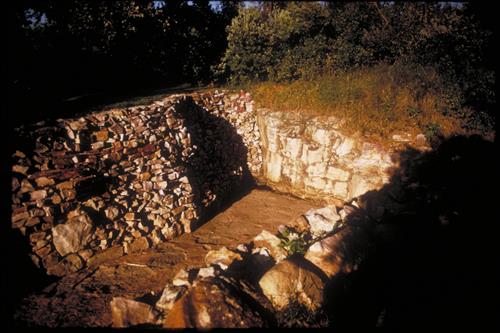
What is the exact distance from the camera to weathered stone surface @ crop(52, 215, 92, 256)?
452 cm

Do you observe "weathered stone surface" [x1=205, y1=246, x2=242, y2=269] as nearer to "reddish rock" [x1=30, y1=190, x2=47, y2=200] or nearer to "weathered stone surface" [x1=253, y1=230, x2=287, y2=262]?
"weathered stone surface" [x1=253, y1=230, x2=287, y2=262]

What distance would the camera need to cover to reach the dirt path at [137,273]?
3.74 m

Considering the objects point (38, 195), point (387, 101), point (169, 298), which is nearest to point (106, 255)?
point (38, 195)

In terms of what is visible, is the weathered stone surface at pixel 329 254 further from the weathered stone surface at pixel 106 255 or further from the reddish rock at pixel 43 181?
the reddish rock at pixel 43 181

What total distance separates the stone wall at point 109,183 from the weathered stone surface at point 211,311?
242 centimetres

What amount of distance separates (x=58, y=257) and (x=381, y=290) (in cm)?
516

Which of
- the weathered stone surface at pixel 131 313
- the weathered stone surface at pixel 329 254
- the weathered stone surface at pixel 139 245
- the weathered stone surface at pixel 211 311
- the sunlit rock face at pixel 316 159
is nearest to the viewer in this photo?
the weathered stone surface at pixel 211 311

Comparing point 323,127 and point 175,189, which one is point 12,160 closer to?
point 175,189

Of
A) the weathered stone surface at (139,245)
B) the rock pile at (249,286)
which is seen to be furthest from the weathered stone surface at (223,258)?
the weathered stone surface at (139,245)

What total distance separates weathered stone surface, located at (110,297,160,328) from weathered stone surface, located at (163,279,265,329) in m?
0.22

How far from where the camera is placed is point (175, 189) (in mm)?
5930

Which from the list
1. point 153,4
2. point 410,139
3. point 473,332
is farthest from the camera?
point 153,4

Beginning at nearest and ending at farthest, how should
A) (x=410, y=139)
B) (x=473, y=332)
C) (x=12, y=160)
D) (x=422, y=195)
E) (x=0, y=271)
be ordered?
(x=473, y=332)
(x=0, y=271)
(x=12, y=160)
(x=422, y=195)
(x=410, y=139)

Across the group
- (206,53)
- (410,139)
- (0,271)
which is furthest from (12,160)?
(206,53)
